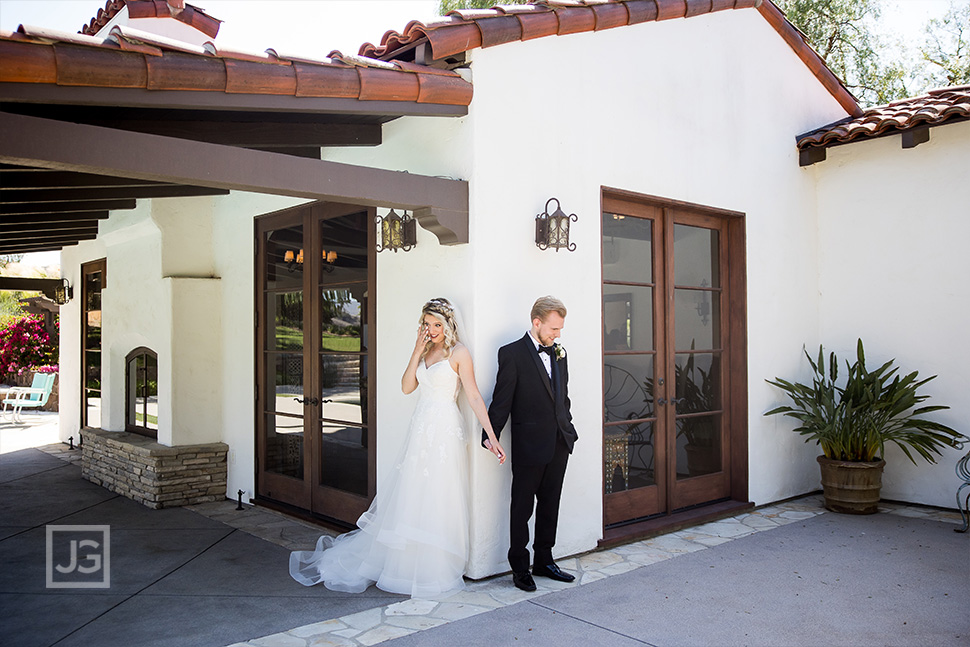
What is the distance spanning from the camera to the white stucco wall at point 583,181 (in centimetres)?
459

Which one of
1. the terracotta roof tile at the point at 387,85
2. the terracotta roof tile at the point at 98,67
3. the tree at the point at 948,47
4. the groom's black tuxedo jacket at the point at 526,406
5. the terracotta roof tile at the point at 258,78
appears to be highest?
the tree at the point at 948,47

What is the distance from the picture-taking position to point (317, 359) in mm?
5957

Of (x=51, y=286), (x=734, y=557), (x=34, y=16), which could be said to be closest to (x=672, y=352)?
(x=734, y=557)

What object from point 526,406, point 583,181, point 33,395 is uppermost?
point 583,181

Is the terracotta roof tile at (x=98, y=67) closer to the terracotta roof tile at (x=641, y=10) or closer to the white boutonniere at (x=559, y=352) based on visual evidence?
the white boutonniere at (x=559, y=352)

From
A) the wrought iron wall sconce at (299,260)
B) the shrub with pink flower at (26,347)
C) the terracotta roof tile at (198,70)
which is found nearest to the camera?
the terracotta roof tile at (198,70)

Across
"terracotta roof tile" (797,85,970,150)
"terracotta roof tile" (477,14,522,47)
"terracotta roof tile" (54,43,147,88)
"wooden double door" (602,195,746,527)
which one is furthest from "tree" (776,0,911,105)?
"terracotta roof tile" (54,43,147,88)

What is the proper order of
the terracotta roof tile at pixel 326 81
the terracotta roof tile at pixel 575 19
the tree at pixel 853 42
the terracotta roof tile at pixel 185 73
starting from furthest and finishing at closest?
the tree at pixel 853 42
the terracotta roof tile at pixel 575 19
the terracotta roof tile at pixel 326 81
the terracotta roof tile at pixel 185 73

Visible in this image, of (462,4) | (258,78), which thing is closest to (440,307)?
(258,78)

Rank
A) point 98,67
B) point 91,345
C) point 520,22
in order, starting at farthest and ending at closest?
point 91,345 → point 520,22 → point 98,67

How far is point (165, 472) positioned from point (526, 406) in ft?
12.8

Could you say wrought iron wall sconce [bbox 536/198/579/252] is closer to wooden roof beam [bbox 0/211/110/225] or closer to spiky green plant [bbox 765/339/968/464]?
spiky green plant [bbox 765/339/968/464]

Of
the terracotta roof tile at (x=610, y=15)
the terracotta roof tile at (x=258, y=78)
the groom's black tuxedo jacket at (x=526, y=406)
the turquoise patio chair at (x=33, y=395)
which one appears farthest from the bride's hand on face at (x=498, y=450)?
the turquoise patio chair at (x=33, y=395)

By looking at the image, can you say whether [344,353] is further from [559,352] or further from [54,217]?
[54,217]
